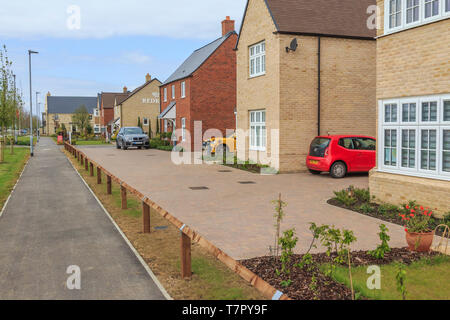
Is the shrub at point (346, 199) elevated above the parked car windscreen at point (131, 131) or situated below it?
below

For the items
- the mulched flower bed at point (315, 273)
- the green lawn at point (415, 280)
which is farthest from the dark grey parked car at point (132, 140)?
the green lawn at point (415, 280)

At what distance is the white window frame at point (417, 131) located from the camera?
8.80 metres

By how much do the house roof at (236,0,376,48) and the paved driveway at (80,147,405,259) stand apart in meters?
6.23

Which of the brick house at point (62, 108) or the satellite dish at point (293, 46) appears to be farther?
the brick house at point (62, 108)

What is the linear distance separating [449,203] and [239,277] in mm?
5155

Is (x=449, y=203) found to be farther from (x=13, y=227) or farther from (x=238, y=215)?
(x=13, y=227)

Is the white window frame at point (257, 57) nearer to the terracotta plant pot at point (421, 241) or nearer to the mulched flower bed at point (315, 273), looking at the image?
the terracotta plant pot at point (421, 241)

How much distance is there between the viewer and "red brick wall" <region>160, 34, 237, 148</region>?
33.2 metres

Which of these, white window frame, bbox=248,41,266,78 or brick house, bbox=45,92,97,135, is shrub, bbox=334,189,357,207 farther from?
brick house, bbox=45,92,97,135

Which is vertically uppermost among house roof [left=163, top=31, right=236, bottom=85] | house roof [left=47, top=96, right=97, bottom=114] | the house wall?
house roof [left=47, top=96, right=97, bottom=114]

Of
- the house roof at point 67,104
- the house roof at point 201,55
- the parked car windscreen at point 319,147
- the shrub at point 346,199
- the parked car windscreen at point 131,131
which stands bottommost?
the shrub at point 346,199

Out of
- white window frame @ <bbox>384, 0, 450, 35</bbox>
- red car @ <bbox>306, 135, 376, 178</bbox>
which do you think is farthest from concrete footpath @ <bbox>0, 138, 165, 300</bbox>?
red car @ <bbox>306, 135, 376, 178</bbox>

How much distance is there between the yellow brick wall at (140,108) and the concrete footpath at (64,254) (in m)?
50.6
